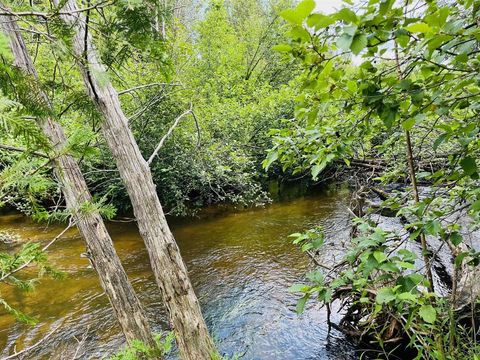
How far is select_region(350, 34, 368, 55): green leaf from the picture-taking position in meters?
1.02

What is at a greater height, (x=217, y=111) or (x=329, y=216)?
(x=217, y=111)

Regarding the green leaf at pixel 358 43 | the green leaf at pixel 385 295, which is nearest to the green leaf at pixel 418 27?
the green leaf at pixel 358 43

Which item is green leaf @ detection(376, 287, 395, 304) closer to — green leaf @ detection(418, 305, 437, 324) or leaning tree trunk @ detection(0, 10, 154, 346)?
Answer: green leaf @ detection(418, 305, 437, 324)

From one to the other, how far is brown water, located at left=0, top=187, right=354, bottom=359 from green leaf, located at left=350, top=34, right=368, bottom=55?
2.60 m

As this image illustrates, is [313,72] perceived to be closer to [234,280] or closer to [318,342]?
[318,342]

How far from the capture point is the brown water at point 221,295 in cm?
429

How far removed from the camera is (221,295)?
5.48m

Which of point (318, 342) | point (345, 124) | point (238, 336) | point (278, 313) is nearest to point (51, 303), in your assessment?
point (238, 336)

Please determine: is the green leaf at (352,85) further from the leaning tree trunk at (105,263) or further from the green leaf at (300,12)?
the leaning tree trunk at (105,263)

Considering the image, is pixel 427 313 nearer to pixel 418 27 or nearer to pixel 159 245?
pixel 418 27

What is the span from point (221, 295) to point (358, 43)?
517 cm

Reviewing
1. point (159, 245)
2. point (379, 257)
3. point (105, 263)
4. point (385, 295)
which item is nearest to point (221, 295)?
point (159, 245)

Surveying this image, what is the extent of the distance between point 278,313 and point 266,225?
3919mm

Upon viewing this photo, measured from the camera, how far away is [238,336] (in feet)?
14.6
